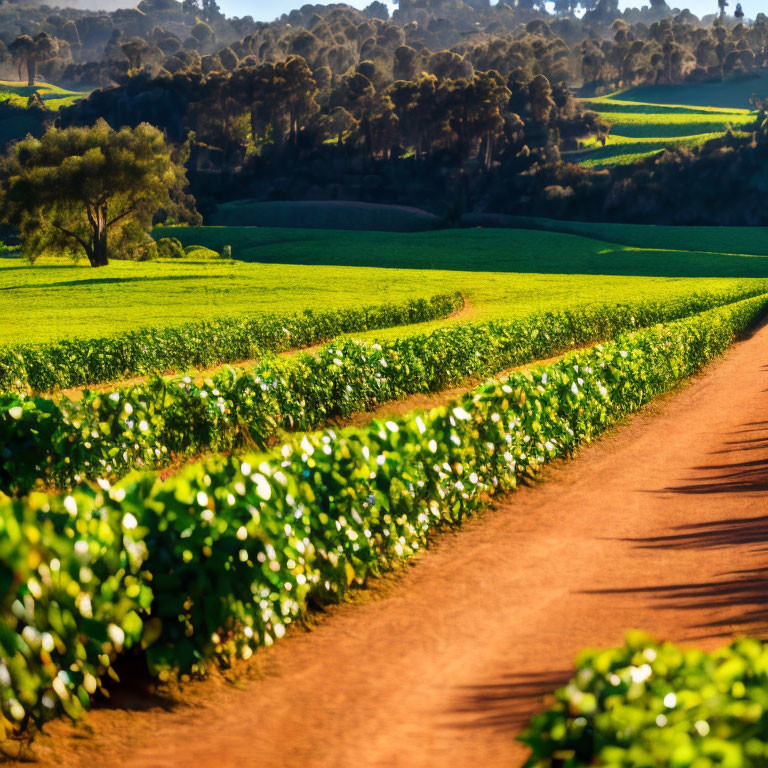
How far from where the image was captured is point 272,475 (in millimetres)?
9570

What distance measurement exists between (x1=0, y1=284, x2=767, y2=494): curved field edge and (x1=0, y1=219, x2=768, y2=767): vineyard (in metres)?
0.05

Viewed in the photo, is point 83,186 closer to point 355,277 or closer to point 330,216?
point 355,277

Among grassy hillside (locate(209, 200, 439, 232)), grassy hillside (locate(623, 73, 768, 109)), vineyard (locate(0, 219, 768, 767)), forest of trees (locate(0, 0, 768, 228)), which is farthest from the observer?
grassy hillside (locate(623, 73, 768, 109))

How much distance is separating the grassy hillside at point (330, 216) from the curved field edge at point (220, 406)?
79479 mm

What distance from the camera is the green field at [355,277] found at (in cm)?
4631

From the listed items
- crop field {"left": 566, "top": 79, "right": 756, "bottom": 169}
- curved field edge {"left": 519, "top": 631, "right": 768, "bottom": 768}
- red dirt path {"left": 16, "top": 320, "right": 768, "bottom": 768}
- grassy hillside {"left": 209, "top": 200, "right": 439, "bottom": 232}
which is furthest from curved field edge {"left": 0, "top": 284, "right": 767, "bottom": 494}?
crop field {"left": 566, "top": 79, "right": 756, "bottom": 169}

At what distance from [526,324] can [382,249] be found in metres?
48.2

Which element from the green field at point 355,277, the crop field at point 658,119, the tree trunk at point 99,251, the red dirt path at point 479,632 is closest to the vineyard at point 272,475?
the red dirt path at point 479,632

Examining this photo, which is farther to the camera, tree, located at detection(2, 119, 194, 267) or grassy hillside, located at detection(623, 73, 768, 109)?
grassy hillside, located at detection(623, 73, 768, 109)

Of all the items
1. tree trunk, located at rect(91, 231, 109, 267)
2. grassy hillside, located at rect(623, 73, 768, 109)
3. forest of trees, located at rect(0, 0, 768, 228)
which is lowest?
tree trunk, located at rect(91, 231, 109, 267)

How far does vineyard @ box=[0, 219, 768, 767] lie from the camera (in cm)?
705

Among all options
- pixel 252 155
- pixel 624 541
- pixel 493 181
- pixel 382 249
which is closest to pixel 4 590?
pixel 624 541

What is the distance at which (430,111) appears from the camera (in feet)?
384

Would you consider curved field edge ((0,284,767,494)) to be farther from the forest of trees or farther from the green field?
the forest of trees
